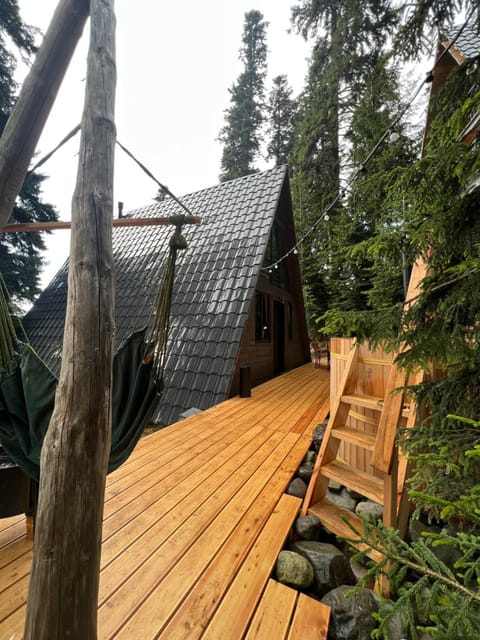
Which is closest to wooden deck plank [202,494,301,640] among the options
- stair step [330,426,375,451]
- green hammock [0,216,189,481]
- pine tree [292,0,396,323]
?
stair step [330,426,375,451]

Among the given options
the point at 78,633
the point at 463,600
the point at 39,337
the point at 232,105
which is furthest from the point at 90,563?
the point at 232,105

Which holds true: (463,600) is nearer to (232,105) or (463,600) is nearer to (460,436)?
(460,436)

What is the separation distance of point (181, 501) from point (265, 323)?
439cm

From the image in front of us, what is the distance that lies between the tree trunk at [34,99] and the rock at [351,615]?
234 cm

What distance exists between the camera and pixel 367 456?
2.22 m

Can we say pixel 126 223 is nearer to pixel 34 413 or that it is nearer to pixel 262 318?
pixel 34 413

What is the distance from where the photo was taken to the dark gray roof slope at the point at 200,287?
14.1 feet

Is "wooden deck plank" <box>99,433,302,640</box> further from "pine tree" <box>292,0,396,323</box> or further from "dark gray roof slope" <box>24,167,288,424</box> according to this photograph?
"pine tree" <box>292,0,396,323</box>

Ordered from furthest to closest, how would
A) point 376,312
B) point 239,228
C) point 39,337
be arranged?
point 39,337 → point 239,228 → point 376,312

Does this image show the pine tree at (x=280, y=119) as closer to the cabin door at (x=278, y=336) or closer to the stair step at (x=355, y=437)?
the cabin door at (x=278, y=336)

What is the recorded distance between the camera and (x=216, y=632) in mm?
1049

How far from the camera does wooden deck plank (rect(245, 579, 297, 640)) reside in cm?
104

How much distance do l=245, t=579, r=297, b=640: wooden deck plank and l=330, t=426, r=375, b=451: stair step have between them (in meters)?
0.80

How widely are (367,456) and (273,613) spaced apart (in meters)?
1.43
